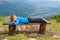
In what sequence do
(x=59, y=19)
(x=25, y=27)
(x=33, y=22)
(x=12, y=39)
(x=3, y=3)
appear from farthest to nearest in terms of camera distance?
1. (x=3, y=3)
2. (x=59, y=19)
3. (x=25, y=27)
4. (x=33, y=22)
5. (x=12, y=39)

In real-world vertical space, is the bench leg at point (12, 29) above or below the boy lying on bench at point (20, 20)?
below

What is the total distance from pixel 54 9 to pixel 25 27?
6580 millimetres

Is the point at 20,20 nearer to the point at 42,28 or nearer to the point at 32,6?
the point at 42,28

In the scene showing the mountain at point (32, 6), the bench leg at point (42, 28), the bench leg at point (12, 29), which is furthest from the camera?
the mountain at point (32, 6)

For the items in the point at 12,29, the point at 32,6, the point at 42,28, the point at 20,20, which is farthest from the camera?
the point at 32,6

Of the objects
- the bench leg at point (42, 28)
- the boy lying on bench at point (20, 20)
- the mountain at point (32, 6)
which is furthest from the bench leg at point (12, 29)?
the mountain at point (32, 6)

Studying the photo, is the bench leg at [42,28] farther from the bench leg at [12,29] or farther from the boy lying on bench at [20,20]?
the bench leg at [12,29]

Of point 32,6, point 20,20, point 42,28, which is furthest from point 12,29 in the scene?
point 32,6

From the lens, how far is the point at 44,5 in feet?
50.0

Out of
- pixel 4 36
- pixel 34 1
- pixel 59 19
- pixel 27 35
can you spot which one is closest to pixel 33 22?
pixel 27 35

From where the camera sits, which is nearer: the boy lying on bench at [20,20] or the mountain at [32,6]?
the boy lying on bench at [20,20]

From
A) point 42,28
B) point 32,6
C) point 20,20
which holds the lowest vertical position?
point 42,28

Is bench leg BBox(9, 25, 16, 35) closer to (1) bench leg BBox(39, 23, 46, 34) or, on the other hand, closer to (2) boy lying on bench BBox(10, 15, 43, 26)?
(2) boy lying on bench BBox(10, 15, 43, 26)

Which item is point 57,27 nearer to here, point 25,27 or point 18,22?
point 25,27
